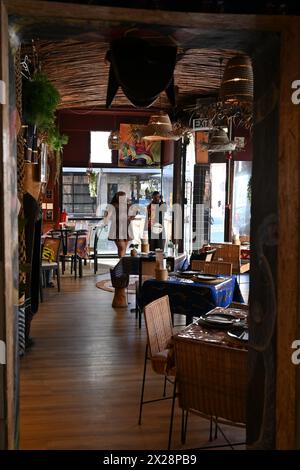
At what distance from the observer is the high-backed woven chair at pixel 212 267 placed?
561cm

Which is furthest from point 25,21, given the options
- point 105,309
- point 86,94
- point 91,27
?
point 86,94

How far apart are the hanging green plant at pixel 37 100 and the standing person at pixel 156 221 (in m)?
4.05

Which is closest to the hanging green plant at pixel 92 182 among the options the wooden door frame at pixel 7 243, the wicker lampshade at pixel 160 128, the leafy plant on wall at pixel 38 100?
the wicker lampshade at pixel 160 128

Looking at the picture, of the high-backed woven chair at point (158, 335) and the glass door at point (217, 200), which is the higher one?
the glass door at point (217, 200)

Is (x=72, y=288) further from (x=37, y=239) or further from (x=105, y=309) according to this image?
(x=37, y=239)

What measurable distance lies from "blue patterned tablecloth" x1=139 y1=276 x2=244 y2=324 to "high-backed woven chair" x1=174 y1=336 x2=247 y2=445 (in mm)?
1861

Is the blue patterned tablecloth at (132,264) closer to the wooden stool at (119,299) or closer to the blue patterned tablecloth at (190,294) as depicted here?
the wooden stool at (119,299)

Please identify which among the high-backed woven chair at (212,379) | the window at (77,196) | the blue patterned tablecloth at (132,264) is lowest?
the high-backed woven chair at (212,379)

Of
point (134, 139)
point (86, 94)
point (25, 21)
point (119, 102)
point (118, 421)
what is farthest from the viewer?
point (134, 139)

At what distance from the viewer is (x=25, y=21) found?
1.77 meters

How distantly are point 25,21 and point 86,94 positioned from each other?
660 cm

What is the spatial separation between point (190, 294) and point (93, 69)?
376 cm

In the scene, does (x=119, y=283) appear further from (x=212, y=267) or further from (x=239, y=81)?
(x=239, y=81)

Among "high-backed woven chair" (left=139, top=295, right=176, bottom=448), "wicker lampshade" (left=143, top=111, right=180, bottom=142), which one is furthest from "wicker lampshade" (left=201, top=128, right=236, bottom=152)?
"high-backed woven chair" (left=139, top=295, right=176, bottom=448)
